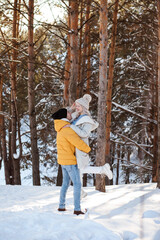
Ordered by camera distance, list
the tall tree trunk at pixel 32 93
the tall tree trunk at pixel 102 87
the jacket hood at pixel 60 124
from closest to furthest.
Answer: the jacket hood at pixel 60 124
the tall tree trunk at pixel 102 87
the tall tree trunk at pixel 32 93

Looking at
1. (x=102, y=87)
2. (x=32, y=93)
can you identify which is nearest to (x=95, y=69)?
(x=32, y=93)

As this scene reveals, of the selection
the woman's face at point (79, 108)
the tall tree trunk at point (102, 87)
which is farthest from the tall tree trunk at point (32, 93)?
the woman's face at point (79, 108)

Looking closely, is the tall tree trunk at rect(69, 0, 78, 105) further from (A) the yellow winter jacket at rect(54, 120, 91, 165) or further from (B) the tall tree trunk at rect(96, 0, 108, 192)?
(A) the yellow winter jacket at rect(54, 120, 91, 165)

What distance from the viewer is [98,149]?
7176 millimetres

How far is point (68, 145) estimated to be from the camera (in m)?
4.14

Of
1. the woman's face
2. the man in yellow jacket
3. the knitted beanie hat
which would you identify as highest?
the woman's face

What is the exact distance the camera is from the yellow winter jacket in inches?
161

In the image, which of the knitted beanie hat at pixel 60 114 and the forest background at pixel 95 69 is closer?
the knitted beanie hat at pixel 60 114

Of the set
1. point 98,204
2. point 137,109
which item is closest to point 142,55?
point 137,109

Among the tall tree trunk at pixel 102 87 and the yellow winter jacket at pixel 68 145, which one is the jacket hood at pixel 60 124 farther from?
the tall tree trunk at pixel 102 87

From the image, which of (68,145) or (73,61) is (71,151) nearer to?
(68,145)

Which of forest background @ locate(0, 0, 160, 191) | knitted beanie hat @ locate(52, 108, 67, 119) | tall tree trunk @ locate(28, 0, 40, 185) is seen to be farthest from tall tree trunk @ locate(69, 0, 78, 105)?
knitted beanie hat @ locate(52, 108, 67, 119)

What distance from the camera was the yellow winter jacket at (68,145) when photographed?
410cm

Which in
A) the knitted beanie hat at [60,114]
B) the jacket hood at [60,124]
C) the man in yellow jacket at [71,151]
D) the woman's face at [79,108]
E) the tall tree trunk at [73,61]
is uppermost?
the tall tree trunk at [73,61]
